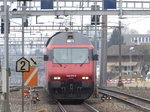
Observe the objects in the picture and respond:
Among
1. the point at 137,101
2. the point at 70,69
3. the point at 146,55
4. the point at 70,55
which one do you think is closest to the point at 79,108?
the point at 70,69

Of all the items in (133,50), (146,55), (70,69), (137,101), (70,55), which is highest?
(133,50)

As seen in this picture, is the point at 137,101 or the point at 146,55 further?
the point at 146,55

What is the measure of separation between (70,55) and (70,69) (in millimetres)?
822

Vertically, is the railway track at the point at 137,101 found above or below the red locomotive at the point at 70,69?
below

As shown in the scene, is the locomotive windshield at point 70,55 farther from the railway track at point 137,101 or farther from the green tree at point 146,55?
the green tree at point 146,55

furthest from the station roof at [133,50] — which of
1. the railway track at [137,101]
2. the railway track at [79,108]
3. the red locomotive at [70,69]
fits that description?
the railway track at [79,108]

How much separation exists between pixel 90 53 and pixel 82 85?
169 centimetres

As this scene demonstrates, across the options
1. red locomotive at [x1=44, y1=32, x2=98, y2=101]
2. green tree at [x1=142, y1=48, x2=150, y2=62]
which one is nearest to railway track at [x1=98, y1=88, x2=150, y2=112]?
red locomotive at [x1=44, y1=32, x2=98, y2=101]

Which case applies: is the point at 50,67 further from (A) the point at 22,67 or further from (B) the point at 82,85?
(A) the point at 22,67

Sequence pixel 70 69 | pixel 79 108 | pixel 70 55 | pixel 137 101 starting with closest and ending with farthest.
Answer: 1. pixel 79 108
2. pixel 70 69
3. pixel 70 55
4. pixel 137 101

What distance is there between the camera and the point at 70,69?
2295cm

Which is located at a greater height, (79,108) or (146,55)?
(146,55)

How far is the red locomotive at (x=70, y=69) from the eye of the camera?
2284 centimetres

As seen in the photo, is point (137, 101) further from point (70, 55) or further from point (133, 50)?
point (133, 50)
